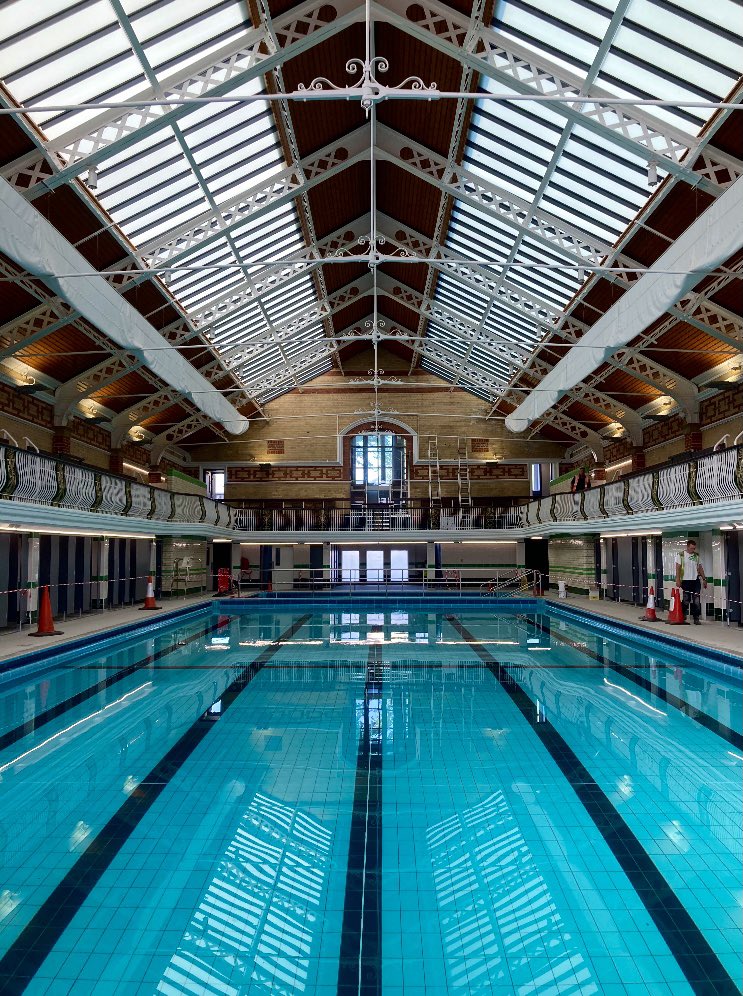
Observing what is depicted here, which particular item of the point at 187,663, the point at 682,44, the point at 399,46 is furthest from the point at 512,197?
the point at 187,663

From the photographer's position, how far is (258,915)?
3893 mm

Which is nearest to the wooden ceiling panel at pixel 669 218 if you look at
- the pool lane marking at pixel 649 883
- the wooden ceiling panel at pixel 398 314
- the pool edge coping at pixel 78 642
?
the pool lane marking at pixel 649 883

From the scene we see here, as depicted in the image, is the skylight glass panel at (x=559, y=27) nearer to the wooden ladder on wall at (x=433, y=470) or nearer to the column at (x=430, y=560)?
the column at (x=430, y=560)

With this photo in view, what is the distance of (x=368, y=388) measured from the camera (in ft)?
99.6

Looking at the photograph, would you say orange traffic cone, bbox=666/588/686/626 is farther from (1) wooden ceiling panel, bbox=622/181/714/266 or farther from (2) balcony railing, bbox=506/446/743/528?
(1) wooden ceiling panel, bbox=622/181/714/266

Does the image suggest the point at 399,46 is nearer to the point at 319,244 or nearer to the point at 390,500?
the point at 319,244

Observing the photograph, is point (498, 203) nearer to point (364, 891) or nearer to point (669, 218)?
point (669, 218)

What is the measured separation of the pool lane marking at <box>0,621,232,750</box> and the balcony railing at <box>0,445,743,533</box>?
330 cm

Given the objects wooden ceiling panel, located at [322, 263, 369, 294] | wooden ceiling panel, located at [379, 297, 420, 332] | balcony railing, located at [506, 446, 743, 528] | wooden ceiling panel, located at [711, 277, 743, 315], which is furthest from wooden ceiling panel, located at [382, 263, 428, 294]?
wooden ceiling panel, located at [711, 277, 743, 315]

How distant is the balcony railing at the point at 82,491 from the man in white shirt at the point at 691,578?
12659mm

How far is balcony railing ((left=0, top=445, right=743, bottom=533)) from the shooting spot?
11.9 metres

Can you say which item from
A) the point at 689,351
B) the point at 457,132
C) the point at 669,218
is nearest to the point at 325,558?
the point at 689,351

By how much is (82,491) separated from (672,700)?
11.1 meters

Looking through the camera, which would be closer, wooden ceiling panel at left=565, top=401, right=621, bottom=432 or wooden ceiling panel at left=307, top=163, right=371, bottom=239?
wooden ceiling panel at left=307, top=163, right=371, bottom=239
